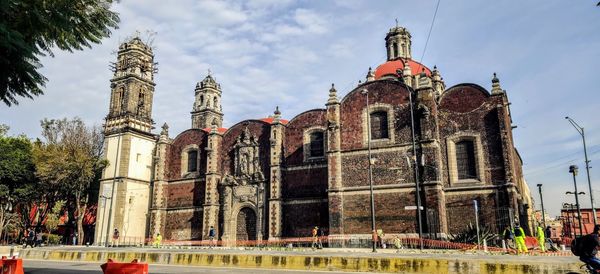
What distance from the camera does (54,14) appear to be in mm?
6883

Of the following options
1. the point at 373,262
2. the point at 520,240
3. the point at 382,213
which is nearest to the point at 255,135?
the point at 382,213

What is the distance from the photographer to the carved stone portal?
104 feet

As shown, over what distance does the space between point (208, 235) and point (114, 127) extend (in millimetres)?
13239

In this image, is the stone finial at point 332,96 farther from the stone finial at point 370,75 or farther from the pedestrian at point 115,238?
the pedestrian at point 115,238

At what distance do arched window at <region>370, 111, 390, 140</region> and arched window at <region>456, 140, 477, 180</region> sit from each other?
4.33 m

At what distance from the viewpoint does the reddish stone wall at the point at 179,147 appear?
3622 centimetres

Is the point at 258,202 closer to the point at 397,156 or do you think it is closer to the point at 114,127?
the point at 397,156

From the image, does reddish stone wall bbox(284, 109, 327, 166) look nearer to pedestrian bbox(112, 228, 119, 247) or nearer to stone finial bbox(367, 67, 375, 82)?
stone finial bbox(367, 67, 375, 82)

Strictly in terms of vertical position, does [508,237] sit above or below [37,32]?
below

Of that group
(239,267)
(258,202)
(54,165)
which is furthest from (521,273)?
(54,165)

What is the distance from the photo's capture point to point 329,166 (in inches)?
1092

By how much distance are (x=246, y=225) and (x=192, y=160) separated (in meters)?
8.06

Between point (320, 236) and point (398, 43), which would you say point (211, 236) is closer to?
point (320, 236)

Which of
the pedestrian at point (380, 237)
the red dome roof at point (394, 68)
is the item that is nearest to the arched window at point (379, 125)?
the pedestrian at point (380, 237)
